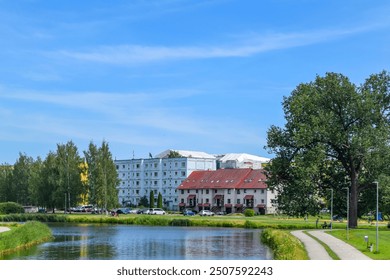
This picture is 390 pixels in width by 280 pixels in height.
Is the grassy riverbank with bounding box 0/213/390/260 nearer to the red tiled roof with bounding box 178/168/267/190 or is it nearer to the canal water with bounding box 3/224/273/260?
the canal water with bounding box 3/224/273/260

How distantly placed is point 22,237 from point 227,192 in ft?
278

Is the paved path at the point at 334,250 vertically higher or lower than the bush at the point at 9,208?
higher

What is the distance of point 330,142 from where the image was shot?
206ft

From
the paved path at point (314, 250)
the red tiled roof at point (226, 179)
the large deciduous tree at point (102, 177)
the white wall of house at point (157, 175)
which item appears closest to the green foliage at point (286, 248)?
the paved path at point (314, 250)

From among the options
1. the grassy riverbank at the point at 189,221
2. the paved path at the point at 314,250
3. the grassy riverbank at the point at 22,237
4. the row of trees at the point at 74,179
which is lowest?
the grassy riverbank at the point at 189,221

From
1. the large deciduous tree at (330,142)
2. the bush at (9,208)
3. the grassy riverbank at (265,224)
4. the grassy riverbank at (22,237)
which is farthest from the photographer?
the bush at (9,208)

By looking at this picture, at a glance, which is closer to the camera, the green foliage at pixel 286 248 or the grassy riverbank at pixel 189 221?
the green foliage at pixel 286 248

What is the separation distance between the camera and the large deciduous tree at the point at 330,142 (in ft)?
202

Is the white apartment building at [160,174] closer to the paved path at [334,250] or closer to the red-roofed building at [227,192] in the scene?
the red-roofed building at [227,192]

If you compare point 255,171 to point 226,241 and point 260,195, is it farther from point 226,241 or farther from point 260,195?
point 226,241

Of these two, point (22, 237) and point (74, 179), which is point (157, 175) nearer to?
point (74, 179)

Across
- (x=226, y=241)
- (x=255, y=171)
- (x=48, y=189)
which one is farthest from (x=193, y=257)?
(x=255, y=171)

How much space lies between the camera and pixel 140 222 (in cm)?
8981
